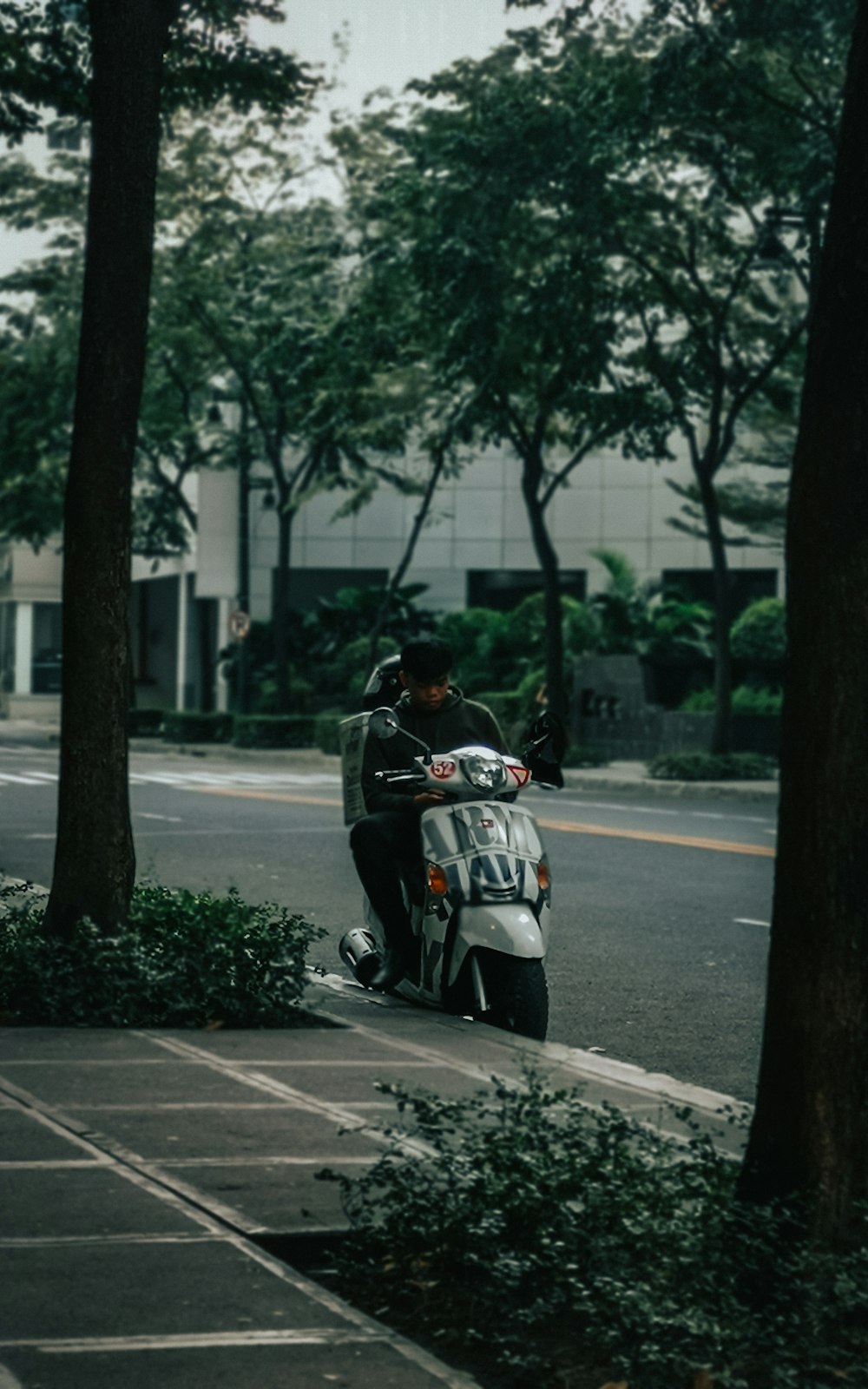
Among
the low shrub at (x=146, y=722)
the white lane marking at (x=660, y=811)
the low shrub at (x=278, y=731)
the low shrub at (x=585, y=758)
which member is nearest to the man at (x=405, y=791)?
the white lane marking at (x=660, y=811)

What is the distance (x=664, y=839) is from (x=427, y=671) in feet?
36.6

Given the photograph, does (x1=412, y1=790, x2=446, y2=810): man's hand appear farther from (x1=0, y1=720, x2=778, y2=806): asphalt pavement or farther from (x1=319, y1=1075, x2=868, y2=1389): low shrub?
(x1=0, y1=720, x2=778, y2=806): asphalt pavement

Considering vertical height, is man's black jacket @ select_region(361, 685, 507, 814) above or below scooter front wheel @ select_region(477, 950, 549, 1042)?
above

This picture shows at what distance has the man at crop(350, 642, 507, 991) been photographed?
361 inches

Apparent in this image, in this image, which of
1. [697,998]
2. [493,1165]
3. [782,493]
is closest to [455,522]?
[782,493]

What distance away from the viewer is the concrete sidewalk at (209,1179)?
4352mm

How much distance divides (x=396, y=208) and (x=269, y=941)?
23.8 meters

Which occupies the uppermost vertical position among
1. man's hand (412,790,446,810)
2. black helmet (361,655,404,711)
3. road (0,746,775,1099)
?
black helmet (361,655,404,711)

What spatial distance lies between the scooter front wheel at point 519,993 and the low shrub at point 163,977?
81cm

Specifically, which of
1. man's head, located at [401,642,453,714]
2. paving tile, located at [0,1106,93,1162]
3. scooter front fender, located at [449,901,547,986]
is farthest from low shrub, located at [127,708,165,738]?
paving tile, located at [0,1106,93,1162]

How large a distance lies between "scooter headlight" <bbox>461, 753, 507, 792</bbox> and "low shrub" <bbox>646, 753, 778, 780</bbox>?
74.5 ft

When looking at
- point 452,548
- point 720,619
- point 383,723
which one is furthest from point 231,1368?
point 452,548

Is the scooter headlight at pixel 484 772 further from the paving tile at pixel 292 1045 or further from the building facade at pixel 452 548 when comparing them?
the building facade at pixel 452 548

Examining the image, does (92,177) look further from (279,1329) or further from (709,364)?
(709,364)
